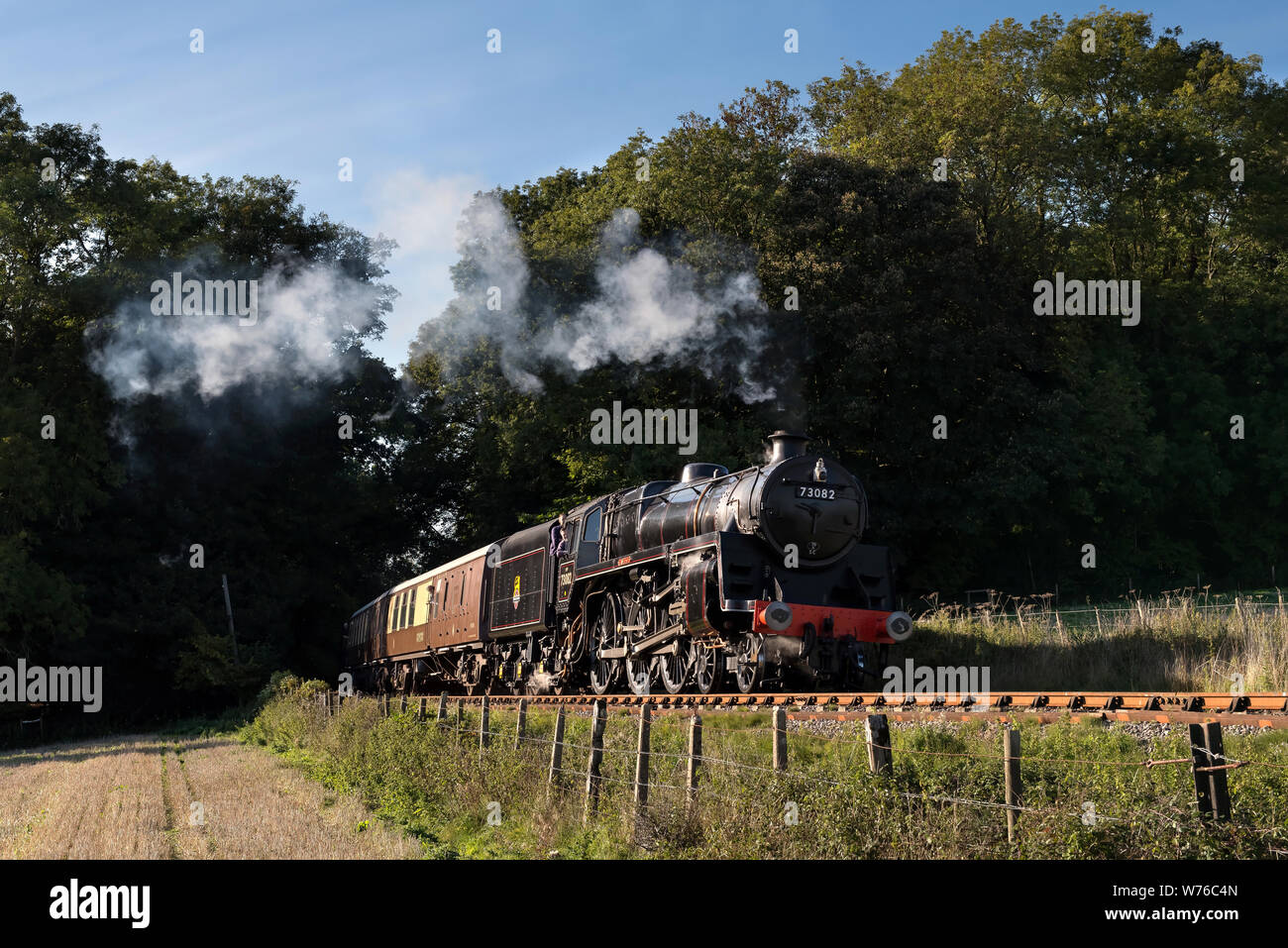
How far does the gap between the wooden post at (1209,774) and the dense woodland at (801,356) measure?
23.3 m

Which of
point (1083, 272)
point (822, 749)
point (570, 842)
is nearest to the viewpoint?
point (570, 842)

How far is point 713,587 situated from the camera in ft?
47.9

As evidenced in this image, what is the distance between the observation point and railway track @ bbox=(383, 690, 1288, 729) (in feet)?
24.4

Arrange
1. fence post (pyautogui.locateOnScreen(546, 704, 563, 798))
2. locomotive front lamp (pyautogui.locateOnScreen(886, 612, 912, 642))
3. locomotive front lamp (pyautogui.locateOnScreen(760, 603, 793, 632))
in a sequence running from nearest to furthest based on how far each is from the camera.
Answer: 1. fence post (pyautogui.locateOnScreen(546, 704, 563, 798))
2. locomotive front lamp (pyautogui.locateOnScreen(760, 603, 793, 632))
3. locomotive front lamp (pyautogui.locateOnScreen(886, 612, 912, 642))

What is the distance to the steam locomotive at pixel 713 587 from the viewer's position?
14367mm

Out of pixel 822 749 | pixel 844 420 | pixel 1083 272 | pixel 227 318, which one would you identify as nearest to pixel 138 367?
pixel 227 318

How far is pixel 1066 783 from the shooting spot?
805 cm

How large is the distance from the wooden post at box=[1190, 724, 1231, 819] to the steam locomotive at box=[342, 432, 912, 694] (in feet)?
24.2

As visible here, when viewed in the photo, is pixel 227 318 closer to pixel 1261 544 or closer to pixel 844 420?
pixel 844 420

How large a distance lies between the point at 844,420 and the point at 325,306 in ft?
66.2
